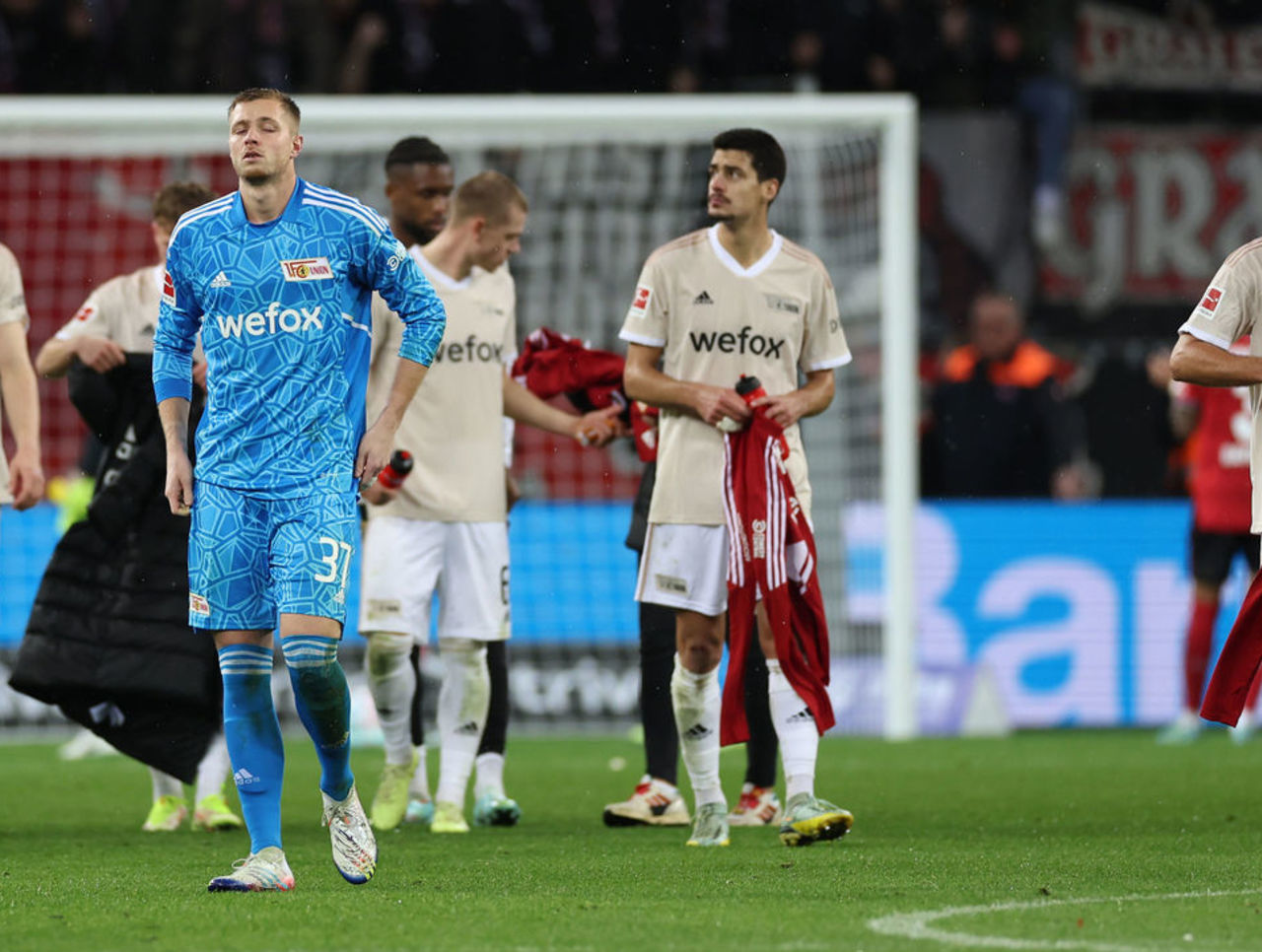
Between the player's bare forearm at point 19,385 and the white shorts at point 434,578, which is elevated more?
the player's bare forearm at point 19,385

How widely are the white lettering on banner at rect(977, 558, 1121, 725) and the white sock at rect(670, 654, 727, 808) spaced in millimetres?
6045

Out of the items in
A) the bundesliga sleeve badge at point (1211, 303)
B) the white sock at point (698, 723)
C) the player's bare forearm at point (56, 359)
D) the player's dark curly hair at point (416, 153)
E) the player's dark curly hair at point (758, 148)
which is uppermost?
the player's dark curly hair at point (416, 153)

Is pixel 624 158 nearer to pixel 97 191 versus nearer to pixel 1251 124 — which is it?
pixel 97 191

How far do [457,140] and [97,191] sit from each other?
10.1 ft

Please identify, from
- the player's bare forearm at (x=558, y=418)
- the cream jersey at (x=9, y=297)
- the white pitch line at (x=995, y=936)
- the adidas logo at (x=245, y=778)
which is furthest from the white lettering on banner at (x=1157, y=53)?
the adidas logo at (x=245, y=778)

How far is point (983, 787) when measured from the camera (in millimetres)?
9344

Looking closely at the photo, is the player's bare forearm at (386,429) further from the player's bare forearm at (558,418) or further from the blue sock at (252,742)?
the player's bare forearm at (558,418)

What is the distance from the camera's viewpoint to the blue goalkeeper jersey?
573cm

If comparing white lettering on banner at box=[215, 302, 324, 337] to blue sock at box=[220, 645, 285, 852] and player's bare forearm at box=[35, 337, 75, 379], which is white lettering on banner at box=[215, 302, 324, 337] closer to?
blue sock at box=[220, 645, 285, 852]

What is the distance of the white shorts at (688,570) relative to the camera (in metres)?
7.15

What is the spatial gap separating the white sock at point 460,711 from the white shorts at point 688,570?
1.12m

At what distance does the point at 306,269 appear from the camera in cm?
579

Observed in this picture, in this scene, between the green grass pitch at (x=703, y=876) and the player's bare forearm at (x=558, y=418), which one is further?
the player's bare forearm at (x=558, y=418)

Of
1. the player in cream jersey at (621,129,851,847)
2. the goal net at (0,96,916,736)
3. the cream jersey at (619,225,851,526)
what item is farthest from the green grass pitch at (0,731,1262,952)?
the goal net at (0,96,916,736)
